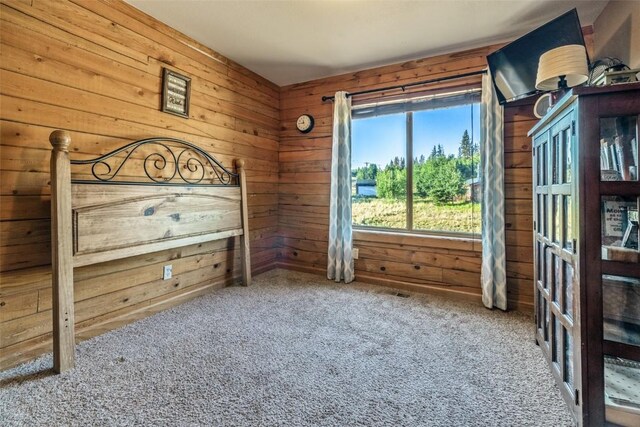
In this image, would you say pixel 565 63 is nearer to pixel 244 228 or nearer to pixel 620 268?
pixel 620 268

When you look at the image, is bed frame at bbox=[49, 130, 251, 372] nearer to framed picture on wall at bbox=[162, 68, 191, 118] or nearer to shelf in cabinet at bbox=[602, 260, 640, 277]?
framed picture on wall at bbox=[162, 68, 191, 118]

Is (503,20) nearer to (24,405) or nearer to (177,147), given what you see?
(177,147)

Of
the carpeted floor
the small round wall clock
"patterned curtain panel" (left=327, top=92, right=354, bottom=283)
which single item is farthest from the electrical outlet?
the small round wall clock

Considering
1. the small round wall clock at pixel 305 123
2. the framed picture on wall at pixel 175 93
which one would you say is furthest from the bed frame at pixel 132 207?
the small round wall clock at pixel 305 123

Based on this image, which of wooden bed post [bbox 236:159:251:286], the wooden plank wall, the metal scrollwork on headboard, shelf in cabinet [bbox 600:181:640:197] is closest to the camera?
shelf in cabinet [bbox 600:181:640:197]

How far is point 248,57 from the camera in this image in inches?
118

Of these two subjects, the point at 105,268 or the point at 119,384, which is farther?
the point at 105,268

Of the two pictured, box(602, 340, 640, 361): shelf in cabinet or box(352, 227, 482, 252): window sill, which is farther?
box(352, 227, 482, 252): window sill

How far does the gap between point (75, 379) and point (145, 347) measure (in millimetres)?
366

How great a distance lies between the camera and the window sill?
277 cm

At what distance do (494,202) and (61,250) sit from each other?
3095 mm

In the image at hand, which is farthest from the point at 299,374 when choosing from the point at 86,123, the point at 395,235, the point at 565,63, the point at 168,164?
the point at 565,63

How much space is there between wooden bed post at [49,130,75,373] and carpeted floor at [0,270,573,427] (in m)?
0.14

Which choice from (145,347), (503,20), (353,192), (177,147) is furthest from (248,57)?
(145,347)
